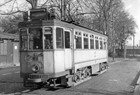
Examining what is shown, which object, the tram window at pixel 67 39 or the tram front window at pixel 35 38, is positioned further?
the tram window at pixel 67 39

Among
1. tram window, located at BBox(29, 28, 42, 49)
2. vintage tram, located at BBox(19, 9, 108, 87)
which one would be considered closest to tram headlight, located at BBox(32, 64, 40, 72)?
vintage tram, located at BBox(19, 9, 108, 87)

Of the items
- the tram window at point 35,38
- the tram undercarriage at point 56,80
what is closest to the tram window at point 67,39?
the tram undercarriage at point 56,80

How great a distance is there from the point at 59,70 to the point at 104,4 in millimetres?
25867

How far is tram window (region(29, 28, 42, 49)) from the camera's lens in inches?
388

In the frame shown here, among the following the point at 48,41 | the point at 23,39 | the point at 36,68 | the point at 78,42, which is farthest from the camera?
the point at 78,42

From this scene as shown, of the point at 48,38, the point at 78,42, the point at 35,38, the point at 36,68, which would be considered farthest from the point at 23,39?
the point at 78,42

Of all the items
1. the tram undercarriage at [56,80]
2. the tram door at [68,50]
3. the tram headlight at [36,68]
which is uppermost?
the tram door at [68,50]

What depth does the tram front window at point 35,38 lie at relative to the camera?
32.3ft

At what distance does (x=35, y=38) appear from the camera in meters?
9.94

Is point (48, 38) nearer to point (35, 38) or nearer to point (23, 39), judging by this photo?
point (35, 38)

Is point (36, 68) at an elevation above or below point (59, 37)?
below

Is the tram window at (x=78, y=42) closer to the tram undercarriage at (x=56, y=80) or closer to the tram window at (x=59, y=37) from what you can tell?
the tram undercarriage at (x=56, y=80)

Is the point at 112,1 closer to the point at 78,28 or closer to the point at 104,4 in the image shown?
the point at 104,4

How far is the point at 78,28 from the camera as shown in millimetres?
12133
